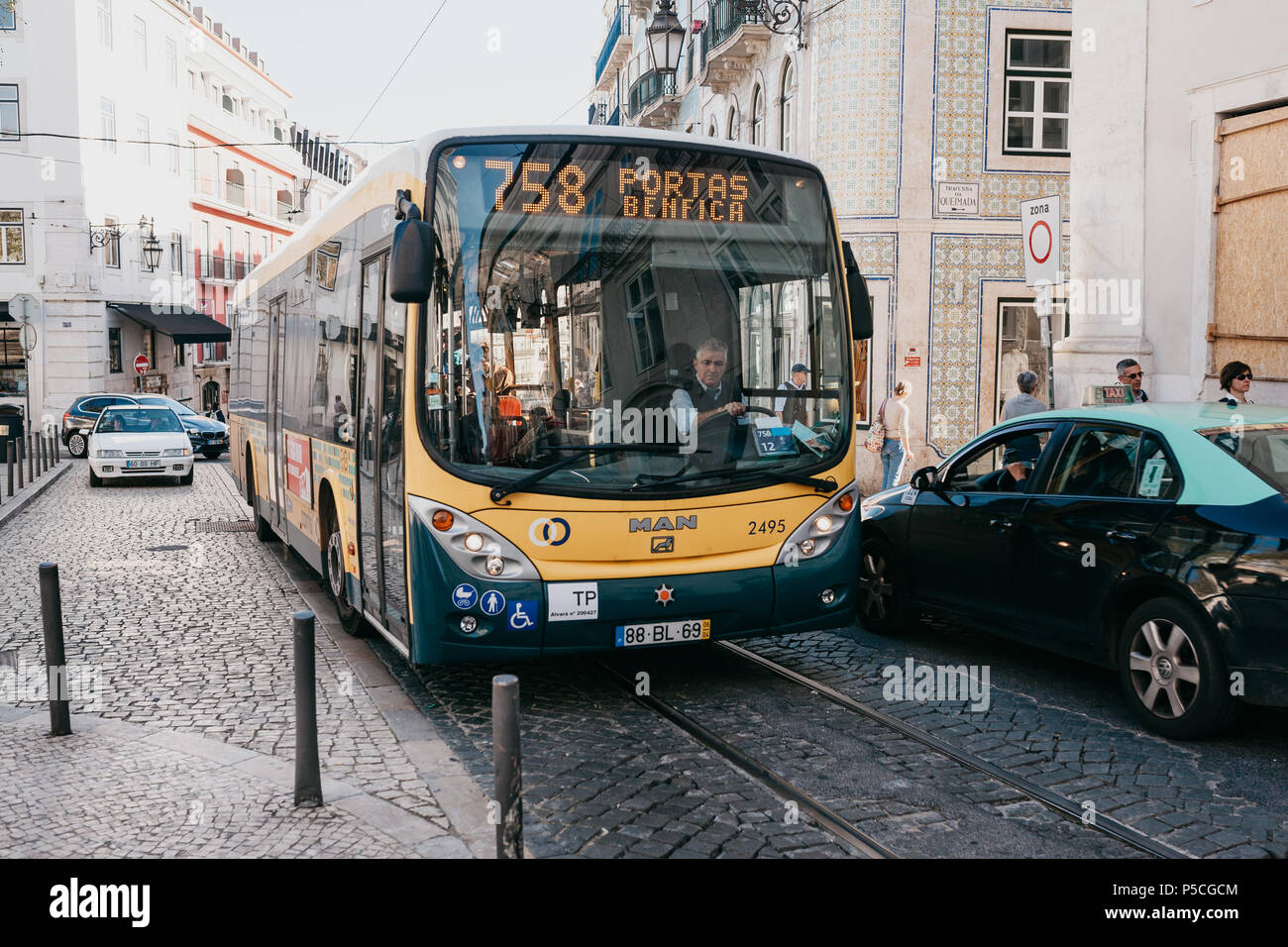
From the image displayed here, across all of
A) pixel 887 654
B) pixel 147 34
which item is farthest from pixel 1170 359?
pixel 147 34

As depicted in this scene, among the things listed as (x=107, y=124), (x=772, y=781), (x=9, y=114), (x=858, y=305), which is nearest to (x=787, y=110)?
(x=858, y=305)

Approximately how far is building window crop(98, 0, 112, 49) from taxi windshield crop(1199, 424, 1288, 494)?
42.3m

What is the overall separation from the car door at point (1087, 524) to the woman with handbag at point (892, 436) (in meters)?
7.85

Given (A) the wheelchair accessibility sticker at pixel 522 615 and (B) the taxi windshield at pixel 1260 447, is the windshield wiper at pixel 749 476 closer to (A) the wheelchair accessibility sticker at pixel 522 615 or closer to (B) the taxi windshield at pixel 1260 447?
(A) the wheelchair accessibility sticker at pixel 522 615

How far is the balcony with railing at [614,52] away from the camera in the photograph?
40031mm

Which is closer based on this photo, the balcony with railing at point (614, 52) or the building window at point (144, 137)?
the balcony with railing at point (614, 52)

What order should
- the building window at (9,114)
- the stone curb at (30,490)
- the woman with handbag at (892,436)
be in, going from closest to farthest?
1. the woman with handbag at (892,436)
2. the stone curb at (30,490)
3. the building window at (9,114)

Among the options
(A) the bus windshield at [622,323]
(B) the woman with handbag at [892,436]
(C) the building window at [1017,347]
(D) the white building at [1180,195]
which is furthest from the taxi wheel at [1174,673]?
(C) the building window at [1017,347]

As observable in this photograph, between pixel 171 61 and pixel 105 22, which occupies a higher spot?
pixel 171 61

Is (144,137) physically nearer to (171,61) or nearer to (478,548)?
(171,61)

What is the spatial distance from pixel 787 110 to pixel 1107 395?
11.7 metres

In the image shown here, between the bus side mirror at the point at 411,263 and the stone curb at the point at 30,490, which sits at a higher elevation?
the bus side mirror at the point at 411,263

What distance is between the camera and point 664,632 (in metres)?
6.60
